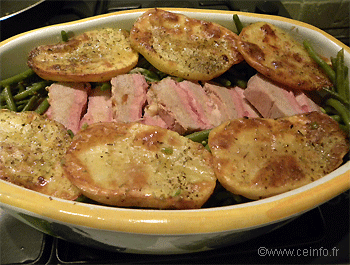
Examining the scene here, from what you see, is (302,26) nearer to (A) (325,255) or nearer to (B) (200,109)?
(B) (200,109)

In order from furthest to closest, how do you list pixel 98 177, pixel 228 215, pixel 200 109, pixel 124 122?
1. pixel 200 109
2. pixel 124 122
3. pixel 98 177
4. pixel 228 215

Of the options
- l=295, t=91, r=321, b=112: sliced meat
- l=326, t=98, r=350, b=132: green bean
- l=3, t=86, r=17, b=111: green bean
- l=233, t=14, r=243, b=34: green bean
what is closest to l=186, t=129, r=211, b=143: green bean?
l=295, t=91, r=321, b=112: sliced meat

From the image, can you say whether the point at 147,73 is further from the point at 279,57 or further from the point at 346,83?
the point at 346,83

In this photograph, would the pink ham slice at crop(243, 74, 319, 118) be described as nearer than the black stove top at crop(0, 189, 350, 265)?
No

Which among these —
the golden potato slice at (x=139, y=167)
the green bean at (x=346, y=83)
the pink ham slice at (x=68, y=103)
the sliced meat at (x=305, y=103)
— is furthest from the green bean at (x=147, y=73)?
the green bean at (x=346, y=83)

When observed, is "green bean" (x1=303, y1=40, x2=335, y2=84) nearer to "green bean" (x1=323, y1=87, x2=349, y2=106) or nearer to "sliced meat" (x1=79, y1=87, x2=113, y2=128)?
"green bean" (x1=323, y1=87, x2=349, y2=106)

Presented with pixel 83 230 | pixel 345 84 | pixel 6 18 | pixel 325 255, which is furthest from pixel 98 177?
pixel 6 18

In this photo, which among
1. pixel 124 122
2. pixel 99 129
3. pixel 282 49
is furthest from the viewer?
pixel 282 49
